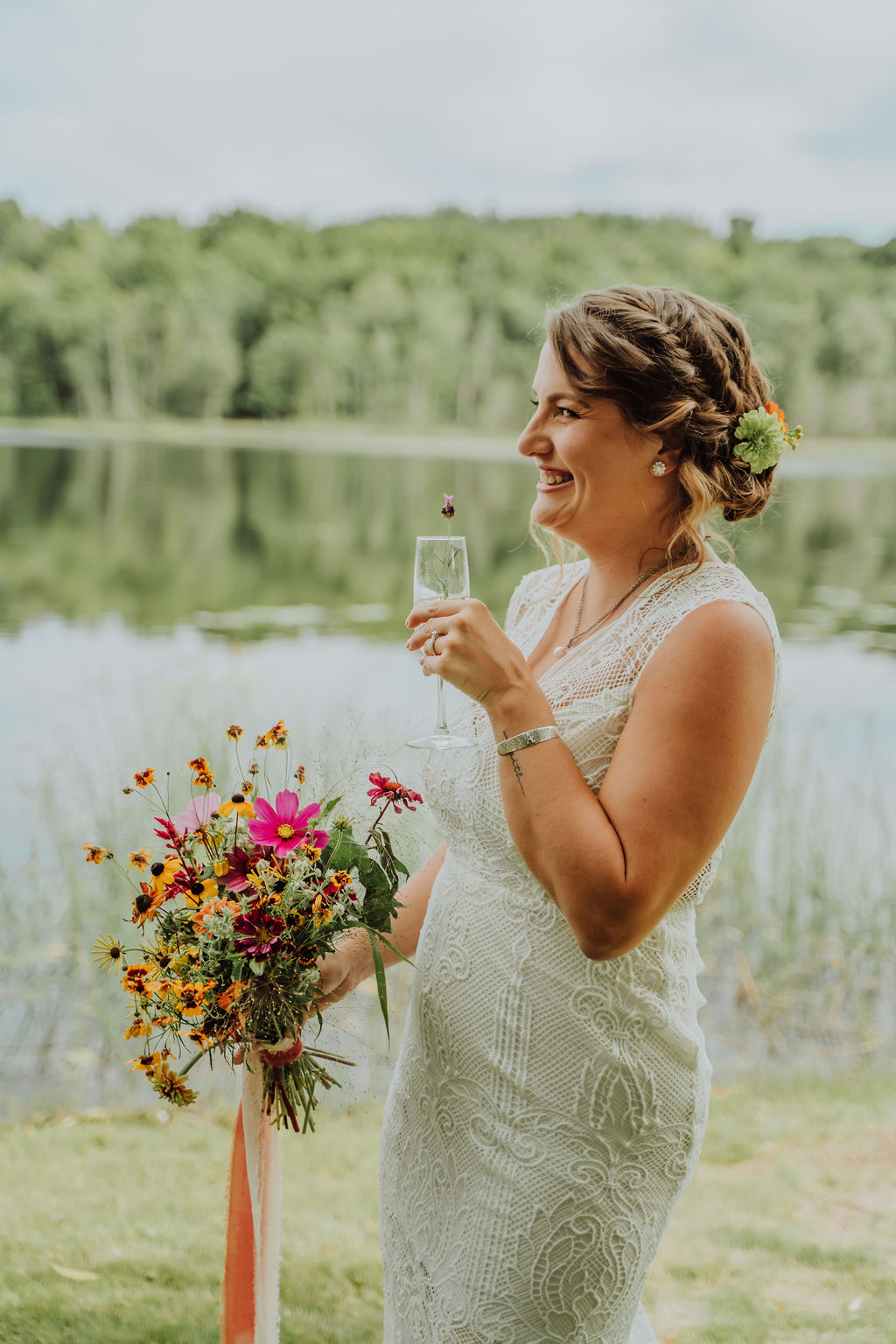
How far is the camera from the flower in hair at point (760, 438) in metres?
1.42

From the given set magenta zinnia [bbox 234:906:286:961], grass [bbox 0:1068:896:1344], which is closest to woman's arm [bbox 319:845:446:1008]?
magenta zinnia [bbox 234:906:286:961]

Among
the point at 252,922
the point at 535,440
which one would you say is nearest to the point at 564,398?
the point at 535,440

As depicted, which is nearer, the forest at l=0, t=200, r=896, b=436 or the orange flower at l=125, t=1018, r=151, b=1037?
the orange flower at l=125, t=1018, r=151, b=1037

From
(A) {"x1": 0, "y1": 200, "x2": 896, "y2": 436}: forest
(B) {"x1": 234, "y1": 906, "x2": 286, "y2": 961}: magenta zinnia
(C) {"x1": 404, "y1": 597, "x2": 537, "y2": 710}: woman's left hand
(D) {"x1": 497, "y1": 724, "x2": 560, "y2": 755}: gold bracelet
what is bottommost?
(B) {"x1": 234, "y1": 906, "x2": 286, "y2": 961}: magenta zinnia

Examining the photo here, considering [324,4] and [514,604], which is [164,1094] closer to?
[514,604]

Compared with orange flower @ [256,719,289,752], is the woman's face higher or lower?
higher

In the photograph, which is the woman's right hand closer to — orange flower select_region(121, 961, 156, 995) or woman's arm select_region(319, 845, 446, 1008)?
woman's arm select_region(319, 845, 446, 1008)

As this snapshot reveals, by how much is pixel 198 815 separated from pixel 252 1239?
1.89ft

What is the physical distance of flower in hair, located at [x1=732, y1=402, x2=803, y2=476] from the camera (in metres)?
1.42

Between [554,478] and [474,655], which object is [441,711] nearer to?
A: [474,655]

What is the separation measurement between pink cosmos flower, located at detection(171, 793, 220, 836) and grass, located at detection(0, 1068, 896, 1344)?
5.23 ft

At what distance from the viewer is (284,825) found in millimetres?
1313

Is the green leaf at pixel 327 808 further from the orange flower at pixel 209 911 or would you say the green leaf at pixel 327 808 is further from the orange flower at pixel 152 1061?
the orange flower at pixel 152 1061

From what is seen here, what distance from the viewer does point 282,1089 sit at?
140 cm
